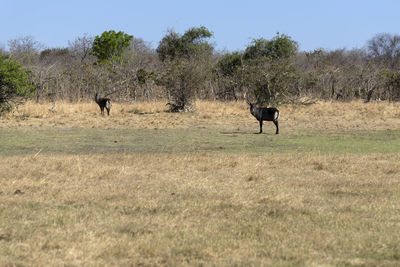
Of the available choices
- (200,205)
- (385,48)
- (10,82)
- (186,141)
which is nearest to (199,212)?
(200,205)

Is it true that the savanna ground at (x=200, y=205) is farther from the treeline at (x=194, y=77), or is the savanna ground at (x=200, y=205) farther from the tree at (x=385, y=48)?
the tree at (x=385, y=48)

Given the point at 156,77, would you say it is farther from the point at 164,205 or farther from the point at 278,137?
the point at 164,205

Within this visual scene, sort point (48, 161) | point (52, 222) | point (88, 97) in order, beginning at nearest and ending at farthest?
point (52, 222)
point (48, 161)
point (88, 97)

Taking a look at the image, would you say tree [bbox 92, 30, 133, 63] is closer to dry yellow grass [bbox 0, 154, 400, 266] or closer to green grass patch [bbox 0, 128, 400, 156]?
green grass patch [bbox 0, 128, 400, 156]

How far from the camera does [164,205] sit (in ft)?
22.4

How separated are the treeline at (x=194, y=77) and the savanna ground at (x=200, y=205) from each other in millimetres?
12155

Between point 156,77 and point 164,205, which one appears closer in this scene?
point 164,205

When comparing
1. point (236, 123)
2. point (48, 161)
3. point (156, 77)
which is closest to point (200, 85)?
point (156, 77)

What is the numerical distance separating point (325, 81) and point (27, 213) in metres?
31.7

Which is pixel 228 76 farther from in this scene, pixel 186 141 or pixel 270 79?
pixel 186 141

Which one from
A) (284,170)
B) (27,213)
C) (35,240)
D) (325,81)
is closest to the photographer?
(35,240)

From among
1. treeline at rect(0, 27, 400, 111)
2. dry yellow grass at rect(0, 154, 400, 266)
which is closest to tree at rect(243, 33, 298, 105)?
treeline at rect(0, 27, 400, 111)

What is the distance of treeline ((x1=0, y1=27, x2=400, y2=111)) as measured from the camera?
27547 mm

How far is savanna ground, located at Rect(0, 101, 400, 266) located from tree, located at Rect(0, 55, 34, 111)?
25.4ft
